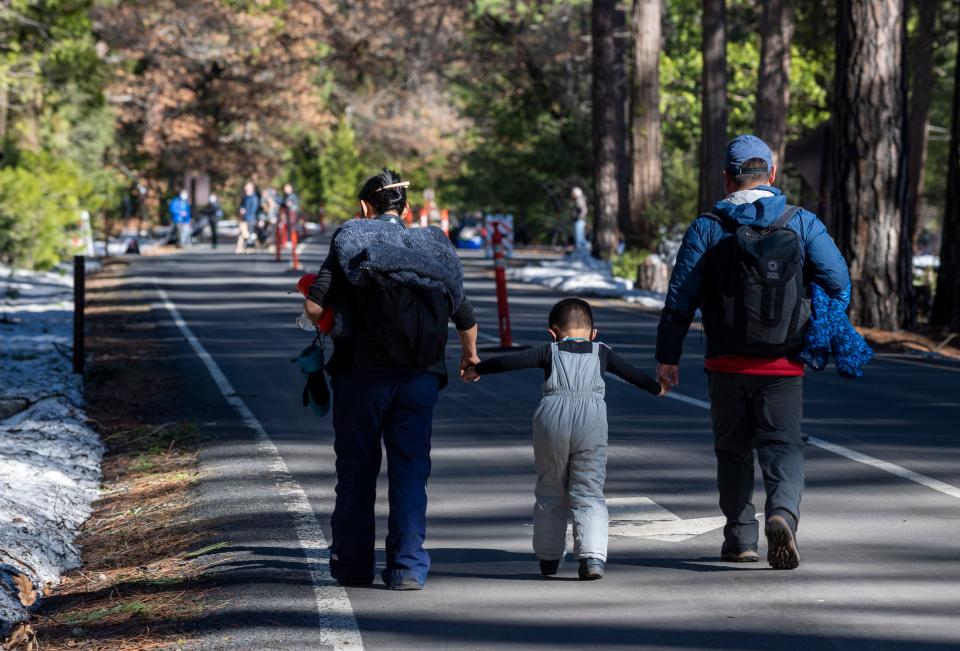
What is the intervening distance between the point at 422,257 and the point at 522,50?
4923 centimetres

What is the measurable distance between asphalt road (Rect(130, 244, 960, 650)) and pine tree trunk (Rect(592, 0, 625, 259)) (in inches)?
1009

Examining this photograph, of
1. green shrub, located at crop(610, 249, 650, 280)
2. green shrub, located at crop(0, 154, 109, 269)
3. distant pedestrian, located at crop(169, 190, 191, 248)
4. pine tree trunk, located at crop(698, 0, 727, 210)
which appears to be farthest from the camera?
distant pedestrian, located at crop(169, 190, 191, 248)

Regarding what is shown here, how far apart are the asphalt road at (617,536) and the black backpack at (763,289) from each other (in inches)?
41.8

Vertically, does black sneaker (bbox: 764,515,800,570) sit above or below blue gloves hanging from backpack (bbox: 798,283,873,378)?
below

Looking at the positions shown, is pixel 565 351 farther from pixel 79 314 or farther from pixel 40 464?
pixel 79 314

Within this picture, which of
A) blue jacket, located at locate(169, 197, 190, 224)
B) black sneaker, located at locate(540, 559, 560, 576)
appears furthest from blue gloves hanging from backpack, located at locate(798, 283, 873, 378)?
blue jacket, located at locate(169, 197, 190, 224)

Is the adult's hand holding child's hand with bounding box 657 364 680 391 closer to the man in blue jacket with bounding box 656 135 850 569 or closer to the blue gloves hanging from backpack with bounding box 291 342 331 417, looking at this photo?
the man in blue jacket with bounding box 656 135 850 569

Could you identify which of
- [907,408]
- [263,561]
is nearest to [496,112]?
[907,408]

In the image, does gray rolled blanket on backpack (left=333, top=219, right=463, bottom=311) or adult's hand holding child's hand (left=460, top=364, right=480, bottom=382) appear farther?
adult's hand holding child's hand (left=460, top=364, right=480, bottom=382)

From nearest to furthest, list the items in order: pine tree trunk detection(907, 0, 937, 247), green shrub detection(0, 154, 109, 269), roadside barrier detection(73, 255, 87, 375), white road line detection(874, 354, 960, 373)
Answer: roadside barrier detection(73, 255, 87, 375) → white road line detection(874, 354, 960, 373) → green shrub detection(0, 154, 109, 269) → pine tree trunk detection(907, 0, 937, 247)

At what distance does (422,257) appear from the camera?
276 inches

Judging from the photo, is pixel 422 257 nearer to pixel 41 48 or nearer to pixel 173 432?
pixel 173 432

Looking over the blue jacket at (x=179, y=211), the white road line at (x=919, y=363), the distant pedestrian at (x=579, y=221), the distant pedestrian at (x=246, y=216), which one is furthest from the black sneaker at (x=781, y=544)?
the blue jacket at (x=179, y=211)

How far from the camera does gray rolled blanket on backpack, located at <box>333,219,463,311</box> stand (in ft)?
22.8
